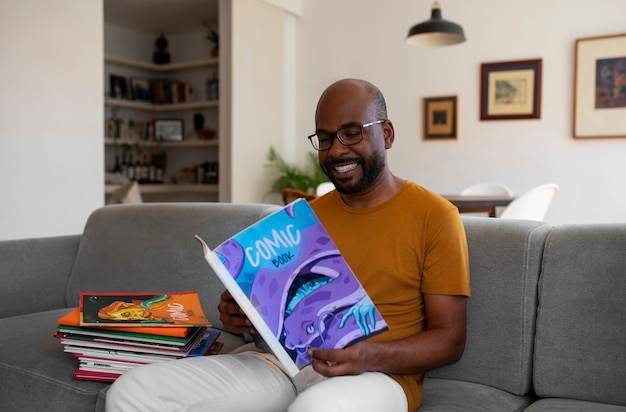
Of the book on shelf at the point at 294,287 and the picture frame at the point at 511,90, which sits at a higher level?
the picture frame at the point at 511,90

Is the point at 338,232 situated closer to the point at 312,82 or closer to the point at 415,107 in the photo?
the point at 415,107

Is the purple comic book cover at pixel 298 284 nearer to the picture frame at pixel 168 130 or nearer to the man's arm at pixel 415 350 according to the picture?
the man's arm at pixel 415 350

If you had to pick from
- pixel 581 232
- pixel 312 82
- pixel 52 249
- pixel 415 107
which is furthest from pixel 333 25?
pixel 581 232

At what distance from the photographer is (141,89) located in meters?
7.04

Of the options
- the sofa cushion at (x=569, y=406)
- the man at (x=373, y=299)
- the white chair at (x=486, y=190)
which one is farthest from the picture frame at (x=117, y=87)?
the sofa cushion at (x=569, y=406)

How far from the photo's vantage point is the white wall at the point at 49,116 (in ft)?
13.3

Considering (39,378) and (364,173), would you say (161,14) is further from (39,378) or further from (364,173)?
(364,173)

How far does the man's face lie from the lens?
1.49m

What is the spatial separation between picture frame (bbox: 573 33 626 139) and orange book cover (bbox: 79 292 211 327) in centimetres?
421

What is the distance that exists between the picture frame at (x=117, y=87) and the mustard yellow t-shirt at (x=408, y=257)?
19.1 ft

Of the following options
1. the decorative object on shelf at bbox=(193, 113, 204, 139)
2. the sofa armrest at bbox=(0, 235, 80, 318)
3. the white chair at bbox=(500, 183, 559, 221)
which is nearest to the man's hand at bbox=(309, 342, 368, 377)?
the sofa armrest at bbox=(0, 235, 80, 318)

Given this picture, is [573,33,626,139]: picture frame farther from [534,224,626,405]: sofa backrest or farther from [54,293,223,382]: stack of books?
[54,293,223,382]: stack of books

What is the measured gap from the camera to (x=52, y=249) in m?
2.51

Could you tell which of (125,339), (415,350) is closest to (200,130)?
(125,339)
